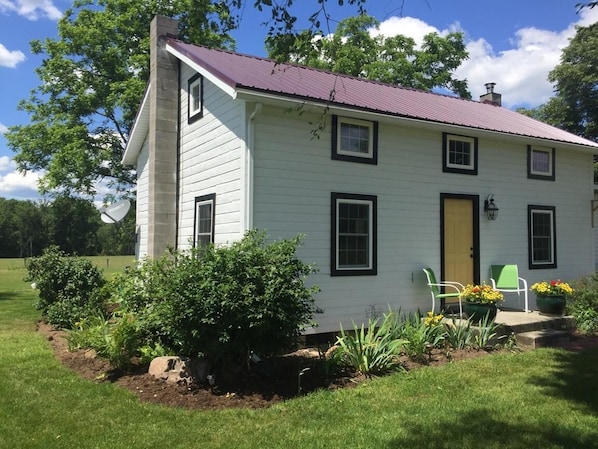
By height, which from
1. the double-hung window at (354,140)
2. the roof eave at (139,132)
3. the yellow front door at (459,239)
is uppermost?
the roof eave at (139,132)

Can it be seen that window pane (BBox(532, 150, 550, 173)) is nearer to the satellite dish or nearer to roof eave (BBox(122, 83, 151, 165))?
roof eave (BBox(122, 83, 151, 165))

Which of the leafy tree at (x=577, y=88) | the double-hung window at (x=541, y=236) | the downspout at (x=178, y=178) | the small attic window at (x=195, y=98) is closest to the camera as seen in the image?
the small attic window at (x=195, y=98)

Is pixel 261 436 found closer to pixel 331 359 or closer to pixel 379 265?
pixel 331 359

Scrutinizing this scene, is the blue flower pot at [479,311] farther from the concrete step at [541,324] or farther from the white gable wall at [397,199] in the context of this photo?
the white gable wall at [397,199]

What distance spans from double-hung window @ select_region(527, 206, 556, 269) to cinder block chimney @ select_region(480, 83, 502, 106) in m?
5.00

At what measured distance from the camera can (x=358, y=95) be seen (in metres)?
9.95

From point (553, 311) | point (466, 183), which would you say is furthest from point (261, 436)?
point (466, 183)

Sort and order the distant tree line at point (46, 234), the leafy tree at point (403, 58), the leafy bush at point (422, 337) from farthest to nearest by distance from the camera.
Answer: the distant tree line at point (46, 234) → the leafy tree at point (403, 58) → the leafy bush at point (422, 337)

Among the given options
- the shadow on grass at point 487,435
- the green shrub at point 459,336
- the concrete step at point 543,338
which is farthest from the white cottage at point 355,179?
the shadow on grass at point 487,435

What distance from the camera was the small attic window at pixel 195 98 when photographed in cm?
998

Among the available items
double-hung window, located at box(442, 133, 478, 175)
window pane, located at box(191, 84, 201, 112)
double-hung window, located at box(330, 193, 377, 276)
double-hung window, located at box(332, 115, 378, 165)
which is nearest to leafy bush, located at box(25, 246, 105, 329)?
window pane, located at box(191, 84, 201, 112)

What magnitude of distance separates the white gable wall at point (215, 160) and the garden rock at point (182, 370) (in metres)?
2.35

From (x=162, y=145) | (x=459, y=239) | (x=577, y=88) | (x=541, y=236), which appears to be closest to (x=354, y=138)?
(x=459, y=239)

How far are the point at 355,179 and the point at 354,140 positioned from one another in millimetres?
735
